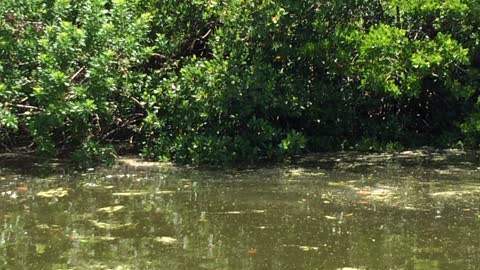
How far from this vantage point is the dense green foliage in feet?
24.3

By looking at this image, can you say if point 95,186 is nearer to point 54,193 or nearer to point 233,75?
point 54,193

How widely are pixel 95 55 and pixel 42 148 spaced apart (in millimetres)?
1275

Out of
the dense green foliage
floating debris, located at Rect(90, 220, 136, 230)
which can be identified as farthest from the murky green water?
the dense green foliage

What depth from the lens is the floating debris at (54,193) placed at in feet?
20.5

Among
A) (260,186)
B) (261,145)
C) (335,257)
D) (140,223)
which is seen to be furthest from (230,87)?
(335,257)

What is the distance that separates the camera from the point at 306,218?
17.7 feet

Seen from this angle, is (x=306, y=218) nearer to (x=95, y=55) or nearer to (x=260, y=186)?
(x=260, y=186)

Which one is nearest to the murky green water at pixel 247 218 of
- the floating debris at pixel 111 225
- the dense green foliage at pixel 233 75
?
the floating debris at pixel 111 225

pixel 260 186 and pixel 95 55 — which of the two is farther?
pixel 95 55

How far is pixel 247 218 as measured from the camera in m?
5.45

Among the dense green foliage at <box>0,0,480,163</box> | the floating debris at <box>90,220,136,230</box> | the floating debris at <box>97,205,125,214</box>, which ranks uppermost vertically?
the dense green foliage at <box>0,0,480,163</box>

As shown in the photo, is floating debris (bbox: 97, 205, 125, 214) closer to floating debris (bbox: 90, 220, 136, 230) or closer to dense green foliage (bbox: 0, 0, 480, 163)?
floating debris (bbox: 90, 220, 136, 230)

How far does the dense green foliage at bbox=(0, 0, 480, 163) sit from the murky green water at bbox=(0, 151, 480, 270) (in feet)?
2.39

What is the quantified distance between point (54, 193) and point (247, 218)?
217 centimetres
